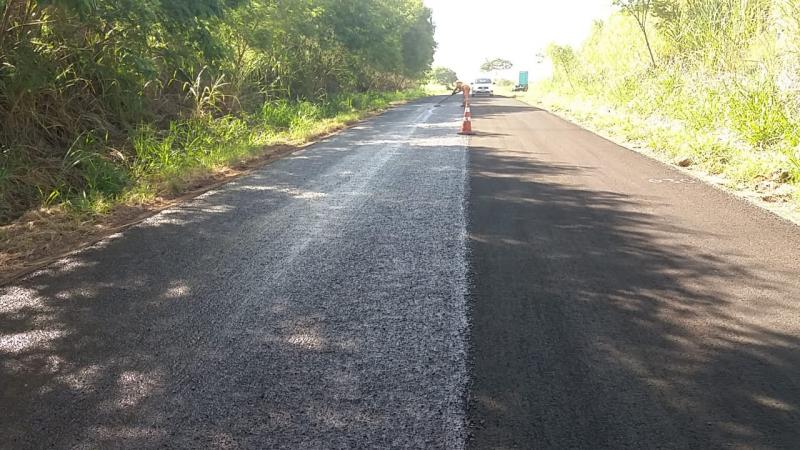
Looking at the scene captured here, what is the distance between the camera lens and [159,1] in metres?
7.34

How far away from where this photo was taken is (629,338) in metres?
3.21

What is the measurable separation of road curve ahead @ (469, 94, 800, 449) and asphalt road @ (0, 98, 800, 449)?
0.05 feet

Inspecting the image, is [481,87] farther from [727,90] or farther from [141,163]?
[141,163]

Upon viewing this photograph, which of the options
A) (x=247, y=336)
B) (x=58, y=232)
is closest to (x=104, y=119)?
(x=58, y=232)

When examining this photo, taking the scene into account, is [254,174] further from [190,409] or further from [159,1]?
[190,409]

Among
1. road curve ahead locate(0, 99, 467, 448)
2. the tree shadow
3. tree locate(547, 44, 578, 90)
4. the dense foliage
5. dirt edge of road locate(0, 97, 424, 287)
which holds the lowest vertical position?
the tree shadow

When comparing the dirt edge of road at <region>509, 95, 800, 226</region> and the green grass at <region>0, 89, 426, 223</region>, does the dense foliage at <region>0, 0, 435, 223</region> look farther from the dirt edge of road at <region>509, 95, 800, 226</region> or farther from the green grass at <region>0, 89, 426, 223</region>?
the dirt edge of road at <region>509, 95, 800, 226</region>

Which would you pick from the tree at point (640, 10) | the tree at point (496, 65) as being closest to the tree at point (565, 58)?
the tree at point (640, 10)

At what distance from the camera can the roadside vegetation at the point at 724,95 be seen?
7.88 meters

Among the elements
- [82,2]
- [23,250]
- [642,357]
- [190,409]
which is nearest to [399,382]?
Result: [190,409]

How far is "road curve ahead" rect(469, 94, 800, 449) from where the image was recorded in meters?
2.42

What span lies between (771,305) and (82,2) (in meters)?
6.38

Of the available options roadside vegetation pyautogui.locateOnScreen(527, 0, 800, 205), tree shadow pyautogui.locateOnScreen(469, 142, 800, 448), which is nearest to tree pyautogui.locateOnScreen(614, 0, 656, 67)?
roadside vegetation pyautogui.locateOnScreen(527, 0, 800, 205)

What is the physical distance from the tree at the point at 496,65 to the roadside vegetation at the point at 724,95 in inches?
5875
